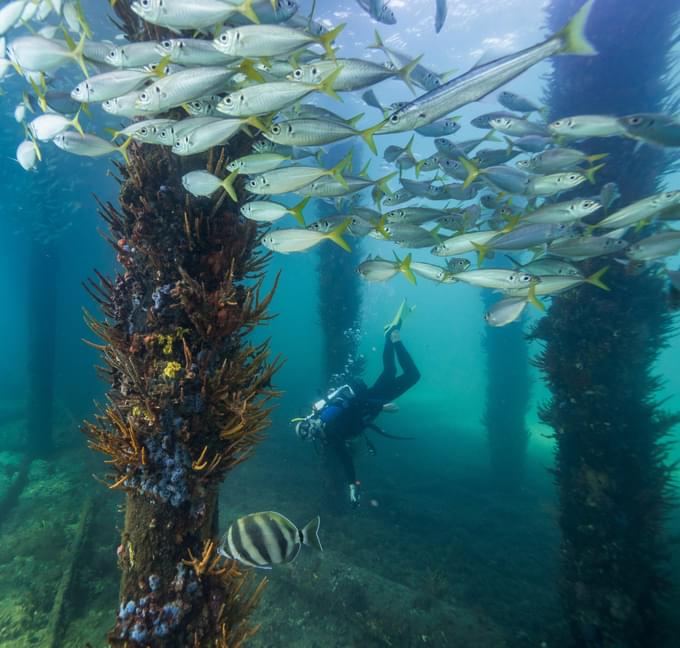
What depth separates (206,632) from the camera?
11.4 feet

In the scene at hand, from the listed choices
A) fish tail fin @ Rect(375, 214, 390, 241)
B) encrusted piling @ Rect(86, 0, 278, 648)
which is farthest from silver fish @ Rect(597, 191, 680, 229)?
encrusted piling @ Rect(86, 0, 278, 648)

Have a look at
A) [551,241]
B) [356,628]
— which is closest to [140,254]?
[551,241]

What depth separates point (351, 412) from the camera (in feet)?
32.9

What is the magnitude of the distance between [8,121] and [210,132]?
22401 millimetres

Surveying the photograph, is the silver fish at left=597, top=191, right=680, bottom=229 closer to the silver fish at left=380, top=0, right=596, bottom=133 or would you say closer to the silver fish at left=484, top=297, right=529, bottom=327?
the silver fish at left=484, top=297, right=529, bottom=327

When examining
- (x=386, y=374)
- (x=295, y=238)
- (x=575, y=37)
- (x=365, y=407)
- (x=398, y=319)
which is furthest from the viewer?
(x=386, y=374)

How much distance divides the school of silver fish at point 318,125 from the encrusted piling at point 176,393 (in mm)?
450

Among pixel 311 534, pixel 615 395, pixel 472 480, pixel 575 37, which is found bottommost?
pixel 472 480

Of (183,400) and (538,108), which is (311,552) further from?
(538,108)

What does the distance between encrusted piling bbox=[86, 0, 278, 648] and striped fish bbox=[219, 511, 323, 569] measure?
0.24m

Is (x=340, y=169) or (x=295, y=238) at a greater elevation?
(x=340, y=169)

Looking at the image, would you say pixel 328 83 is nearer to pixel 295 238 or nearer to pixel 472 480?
pixel 295 238

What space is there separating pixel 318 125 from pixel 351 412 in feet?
24.6

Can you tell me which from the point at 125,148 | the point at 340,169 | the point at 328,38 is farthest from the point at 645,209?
the point at 125,148
